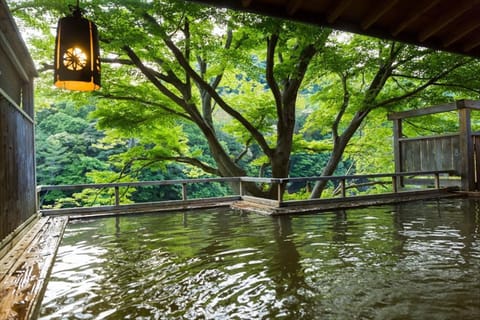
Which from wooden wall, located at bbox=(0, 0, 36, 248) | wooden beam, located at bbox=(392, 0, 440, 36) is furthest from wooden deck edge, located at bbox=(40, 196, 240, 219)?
wooden beam, located at bbox=(392, 0, 440, 36)

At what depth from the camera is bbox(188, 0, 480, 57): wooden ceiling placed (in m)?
3.03

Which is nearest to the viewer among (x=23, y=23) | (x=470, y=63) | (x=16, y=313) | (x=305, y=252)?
(x=16, y=313)

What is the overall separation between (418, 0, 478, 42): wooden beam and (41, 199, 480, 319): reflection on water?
2308 millimetres

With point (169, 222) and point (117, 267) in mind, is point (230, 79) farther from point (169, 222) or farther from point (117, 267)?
point (117, 267)

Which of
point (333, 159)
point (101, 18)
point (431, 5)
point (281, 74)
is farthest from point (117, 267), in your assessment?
point (333, 159)

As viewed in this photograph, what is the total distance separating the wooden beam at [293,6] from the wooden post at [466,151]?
740 centimetres

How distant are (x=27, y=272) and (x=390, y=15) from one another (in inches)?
169

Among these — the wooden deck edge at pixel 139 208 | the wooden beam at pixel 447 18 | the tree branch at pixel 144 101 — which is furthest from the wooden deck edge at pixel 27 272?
the tree branch at pixel 144 101

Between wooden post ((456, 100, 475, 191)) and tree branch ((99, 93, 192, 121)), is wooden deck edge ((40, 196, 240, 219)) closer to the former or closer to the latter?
tree branch ((99, 93, 192, 121))

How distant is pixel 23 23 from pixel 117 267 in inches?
271

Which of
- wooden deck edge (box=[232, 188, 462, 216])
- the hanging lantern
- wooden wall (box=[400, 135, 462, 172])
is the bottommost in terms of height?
wooden deck edge (box=[232, 188, 462, 216])

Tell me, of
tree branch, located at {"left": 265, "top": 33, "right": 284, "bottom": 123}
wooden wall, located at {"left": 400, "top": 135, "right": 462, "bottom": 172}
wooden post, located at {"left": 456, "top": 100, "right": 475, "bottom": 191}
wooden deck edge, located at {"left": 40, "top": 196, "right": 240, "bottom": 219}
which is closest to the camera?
wooden deck edge, located at {"left": 40, "top": 196, "right": 240, "bottom": 219}

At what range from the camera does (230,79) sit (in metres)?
12.8

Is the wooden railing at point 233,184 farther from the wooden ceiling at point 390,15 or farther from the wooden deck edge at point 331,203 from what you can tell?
the wooden ceiling at point 390,15
